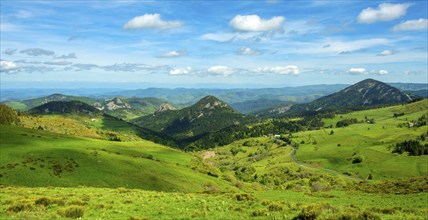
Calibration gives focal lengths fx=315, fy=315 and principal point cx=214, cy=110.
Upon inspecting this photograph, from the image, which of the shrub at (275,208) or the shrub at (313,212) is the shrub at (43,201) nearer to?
the shrub at (275,208)

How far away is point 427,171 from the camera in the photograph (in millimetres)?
183000

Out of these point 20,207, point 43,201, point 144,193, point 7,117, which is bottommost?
point 144,193

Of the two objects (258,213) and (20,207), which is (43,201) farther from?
→ (258,213)

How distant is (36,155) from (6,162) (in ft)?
29.7

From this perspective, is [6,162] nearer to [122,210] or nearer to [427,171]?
[122,210]

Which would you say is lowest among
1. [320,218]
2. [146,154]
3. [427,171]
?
[427,171]

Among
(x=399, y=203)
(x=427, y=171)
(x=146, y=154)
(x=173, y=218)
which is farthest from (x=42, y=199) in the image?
(x=427, y=171)

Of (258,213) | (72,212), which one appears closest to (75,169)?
(72,212)

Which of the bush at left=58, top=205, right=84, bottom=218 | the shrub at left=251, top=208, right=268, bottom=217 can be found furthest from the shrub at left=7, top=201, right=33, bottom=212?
the shrub at left=251, top=208, right=268, bottom=217

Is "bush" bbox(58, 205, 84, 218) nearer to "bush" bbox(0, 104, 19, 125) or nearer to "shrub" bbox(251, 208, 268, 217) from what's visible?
"shrub" bbox(251, 208, 268, 217)

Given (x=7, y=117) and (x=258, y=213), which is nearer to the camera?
(x=258, y=213)

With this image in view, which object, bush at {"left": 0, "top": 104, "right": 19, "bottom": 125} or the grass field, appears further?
bush at {"left": 0, "top": 104, "right": 19, "bottom": 125}

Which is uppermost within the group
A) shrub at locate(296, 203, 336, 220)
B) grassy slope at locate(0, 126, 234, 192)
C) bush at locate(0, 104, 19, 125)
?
shrub at locate(296, 203, 336, 220)

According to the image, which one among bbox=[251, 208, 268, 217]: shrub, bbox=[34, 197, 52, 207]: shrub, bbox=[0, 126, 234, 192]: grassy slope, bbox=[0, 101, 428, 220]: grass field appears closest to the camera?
bbox=[251, 208, 268, 217]: shrub
